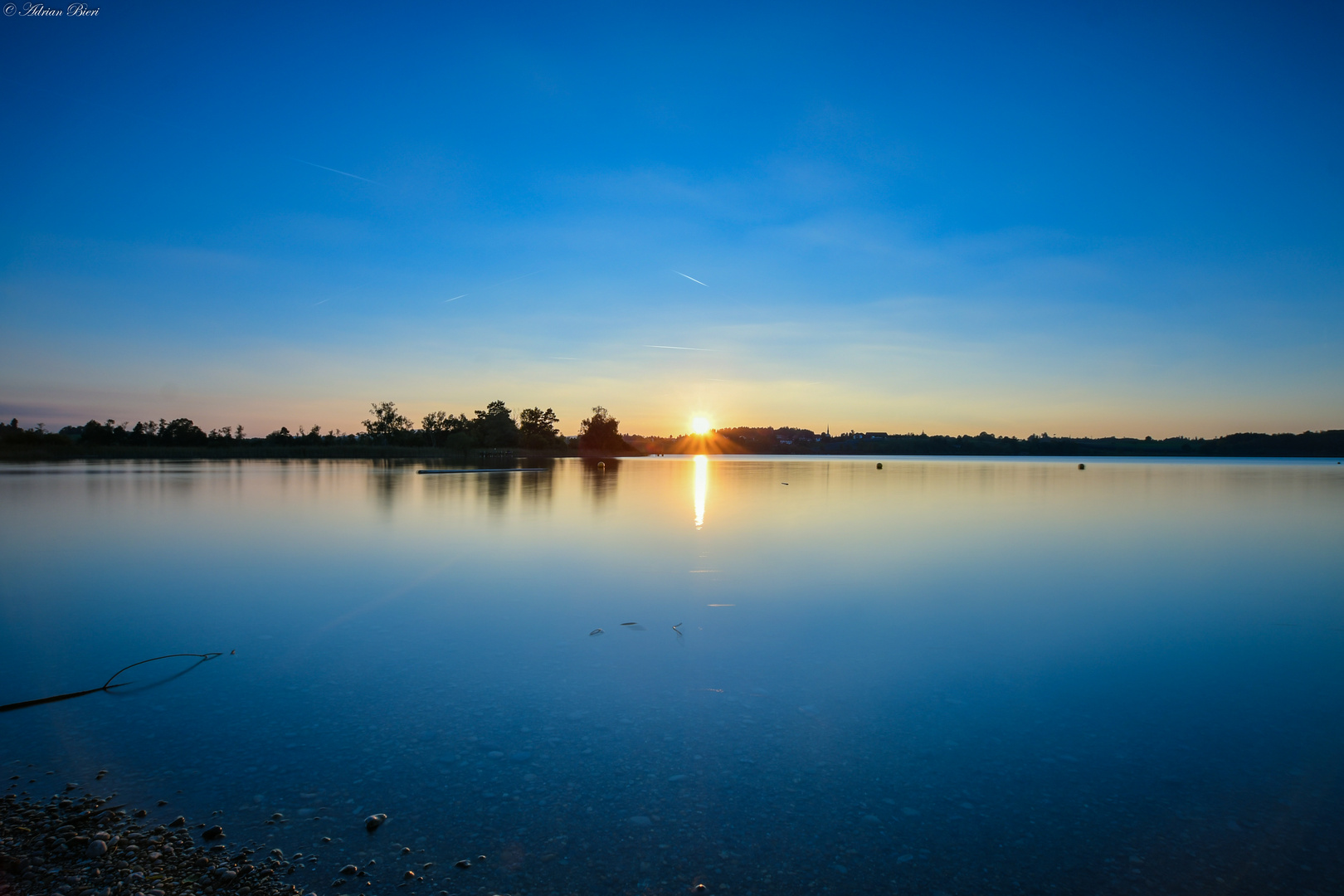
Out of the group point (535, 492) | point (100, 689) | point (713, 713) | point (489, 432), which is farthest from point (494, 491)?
point (489, 432)

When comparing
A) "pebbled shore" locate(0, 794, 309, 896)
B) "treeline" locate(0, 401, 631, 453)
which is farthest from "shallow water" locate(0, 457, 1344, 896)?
"treeline" locate(0, 401, 631, 453)

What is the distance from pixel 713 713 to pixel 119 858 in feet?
12.2

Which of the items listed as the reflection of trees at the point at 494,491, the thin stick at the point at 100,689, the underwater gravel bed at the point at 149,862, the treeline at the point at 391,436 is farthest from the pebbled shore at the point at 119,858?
the treeline at the point at 391,436

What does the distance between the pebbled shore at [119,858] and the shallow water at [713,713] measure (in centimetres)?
20

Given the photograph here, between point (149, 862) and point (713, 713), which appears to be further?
point (713, 713)

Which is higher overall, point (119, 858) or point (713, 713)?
point (119, 858)

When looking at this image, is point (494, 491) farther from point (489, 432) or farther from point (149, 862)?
point (489, 432)

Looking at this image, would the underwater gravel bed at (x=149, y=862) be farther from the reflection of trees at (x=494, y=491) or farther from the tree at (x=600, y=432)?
the tree at (x=600, y=432)

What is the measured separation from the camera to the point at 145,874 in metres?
3.24

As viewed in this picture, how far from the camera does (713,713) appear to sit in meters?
5.50

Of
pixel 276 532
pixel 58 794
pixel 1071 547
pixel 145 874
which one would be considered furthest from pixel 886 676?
pixel 276 532

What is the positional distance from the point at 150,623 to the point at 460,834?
6.69 m

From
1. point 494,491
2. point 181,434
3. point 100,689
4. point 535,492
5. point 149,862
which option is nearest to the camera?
point 149,862

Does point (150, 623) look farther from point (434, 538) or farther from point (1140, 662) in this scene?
point (1140, 662)
